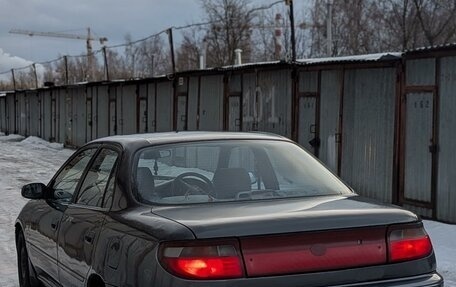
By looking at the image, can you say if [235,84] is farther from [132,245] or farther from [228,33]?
[228,33]

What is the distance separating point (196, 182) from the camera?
4180 mm

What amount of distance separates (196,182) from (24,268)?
2.69m

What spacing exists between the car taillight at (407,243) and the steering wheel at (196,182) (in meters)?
1.12

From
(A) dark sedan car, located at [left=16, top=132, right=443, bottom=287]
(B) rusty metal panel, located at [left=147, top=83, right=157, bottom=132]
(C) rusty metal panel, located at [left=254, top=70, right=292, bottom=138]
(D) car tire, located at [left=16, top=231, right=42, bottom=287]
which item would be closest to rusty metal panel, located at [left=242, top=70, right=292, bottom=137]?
(C) rusty metal panel, located at [left=254, top=70, right=292, bottom=138]

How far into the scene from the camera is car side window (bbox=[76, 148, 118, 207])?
4176 millimetres

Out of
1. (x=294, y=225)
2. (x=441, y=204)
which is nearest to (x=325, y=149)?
(x=441, y=204)

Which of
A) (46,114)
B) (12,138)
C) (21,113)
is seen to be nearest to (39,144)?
(46,114)

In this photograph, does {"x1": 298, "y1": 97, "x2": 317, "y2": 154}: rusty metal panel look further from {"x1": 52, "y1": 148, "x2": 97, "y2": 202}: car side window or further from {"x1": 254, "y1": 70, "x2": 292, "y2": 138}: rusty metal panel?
{"x1": 52, "y1": 148, "x2": 97, "y2": 202}: car side window

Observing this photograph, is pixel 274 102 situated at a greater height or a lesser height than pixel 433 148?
greater

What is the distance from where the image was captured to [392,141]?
10.9 meters

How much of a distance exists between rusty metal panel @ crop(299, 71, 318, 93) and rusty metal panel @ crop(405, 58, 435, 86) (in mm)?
2645

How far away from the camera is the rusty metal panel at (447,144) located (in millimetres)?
9516

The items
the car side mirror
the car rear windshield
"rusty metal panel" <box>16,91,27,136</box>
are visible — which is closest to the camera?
the car rear windshield

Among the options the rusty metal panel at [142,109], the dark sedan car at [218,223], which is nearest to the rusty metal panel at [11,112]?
the rusty metal panel at [142,109]
